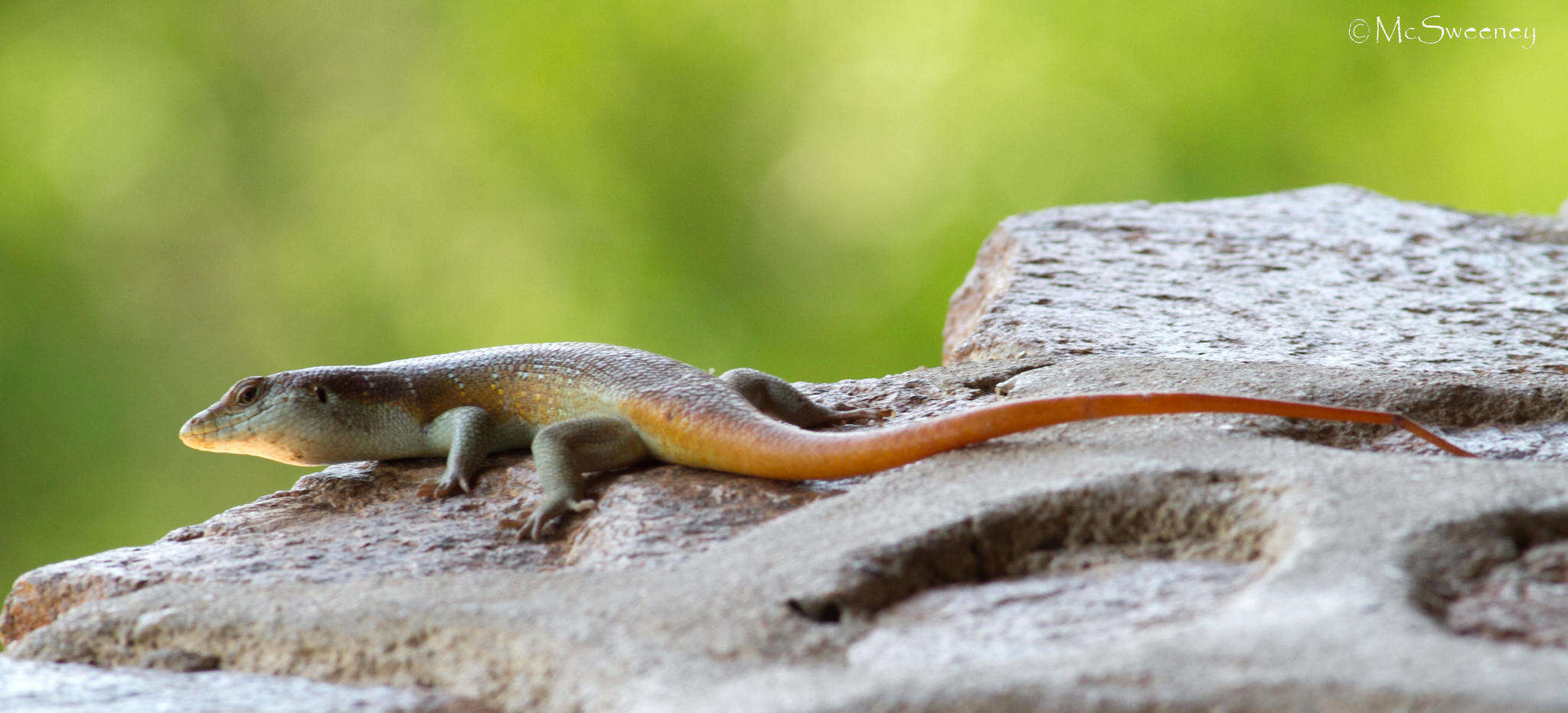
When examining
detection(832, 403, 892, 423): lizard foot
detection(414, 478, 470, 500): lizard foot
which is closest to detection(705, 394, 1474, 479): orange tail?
detection(832, 403, 892, 423): lizard foot

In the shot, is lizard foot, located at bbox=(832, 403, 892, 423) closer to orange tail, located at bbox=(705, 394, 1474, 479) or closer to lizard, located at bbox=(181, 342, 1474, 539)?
lizard, located at bbox=(181, 342, 1474, 539)

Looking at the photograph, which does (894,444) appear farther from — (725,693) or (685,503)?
(725,693)

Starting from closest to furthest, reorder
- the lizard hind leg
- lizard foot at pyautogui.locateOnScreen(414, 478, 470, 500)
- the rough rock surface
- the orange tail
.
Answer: the rough rock surface < the orange tail < lizard foot at pyautogui.locateOnScreen(414, 478, 470, 500) < the lizard hind leg

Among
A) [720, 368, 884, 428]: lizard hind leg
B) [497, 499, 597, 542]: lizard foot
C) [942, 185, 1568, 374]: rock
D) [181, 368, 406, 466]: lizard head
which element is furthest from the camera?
[942, 185, 1568, 374]: rock

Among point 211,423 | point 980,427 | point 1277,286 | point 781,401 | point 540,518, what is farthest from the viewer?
point 1277,286

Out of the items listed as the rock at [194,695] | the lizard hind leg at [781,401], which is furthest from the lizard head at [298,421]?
the rock at [194,695]

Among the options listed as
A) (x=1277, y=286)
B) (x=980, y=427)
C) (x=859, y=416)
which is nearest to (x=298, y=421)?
(x=859, y=416)

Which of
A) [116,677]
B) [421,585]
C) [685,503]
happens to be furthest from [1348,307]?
[116,677]

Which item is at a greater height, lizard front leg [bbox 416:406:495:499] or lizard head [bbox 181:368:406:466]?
lizard head [bbox 181:368:406:466]

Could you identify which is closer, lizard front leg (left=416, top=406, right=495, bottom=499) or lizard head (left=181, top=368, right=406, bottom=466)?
lizard front leg (left=416, top=406, right=495, bottom=499)

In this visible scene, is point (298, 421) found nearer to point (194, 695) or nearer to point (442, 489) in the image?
point (442, 489)
